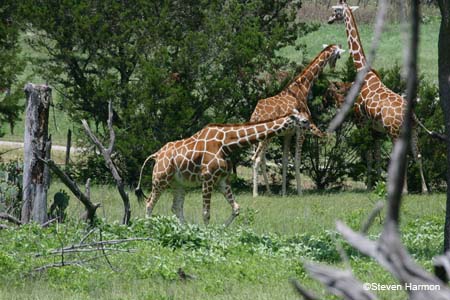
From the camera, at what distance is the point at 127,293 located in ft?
26.8

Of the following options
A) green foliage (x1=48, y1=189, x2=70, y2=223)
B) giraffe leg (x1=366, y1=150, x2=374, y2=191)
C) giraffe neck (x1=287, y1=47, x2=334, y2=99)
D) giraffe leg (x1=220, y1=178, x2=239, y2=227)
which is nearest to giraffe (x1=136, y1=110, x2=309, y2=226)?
giraffe leg (x1=220, y1=178, x2=239, y2=227)

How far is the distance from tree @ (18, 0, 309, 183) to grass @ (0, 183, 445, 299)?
491 cm

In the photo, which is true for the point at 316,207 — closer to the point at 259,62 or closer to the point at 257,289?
the point at 259,62

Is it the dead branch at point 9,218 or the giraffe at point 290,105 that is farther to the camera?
the giraffe at point 290,105

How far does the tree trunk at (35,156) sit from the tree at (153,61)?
631 cm

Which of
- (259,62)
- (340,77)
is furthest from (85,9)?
(340,77)

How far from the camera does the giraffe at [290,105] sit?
18344 millimetres

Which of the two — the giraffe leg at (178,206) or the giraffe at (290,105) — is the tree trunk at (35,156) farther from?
the giraffe at (290,105)

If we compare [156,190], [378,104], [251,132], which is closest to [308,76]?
[378,104]

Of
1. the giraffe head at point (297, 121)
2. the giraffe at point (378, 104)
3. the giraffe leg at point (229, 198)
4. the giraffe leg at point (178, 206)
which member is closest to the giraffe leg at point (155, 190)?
the giraffe leg at point (178, 206)

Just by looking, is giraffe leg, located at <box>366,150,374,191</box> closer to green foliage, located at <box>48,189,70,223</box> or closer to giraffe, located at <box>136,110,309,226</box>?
giraffe, located at <box>136,110,309,226</box>

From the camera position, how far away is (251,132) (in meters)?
13.6

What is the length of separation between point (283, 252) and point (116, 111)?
10185 millimetres

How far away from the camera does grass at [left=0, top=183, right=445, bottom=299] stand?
8273 millimetres
